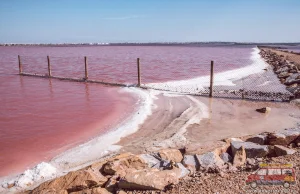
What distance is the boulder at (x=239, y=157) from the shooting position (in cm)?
572

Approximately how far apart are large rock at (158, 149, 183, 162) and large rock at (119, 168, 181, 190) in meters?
1.22

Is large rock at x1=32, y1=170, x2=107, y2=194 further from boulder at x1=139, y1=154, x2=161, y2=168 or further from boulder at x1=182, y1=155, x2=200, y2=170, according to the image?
boulder at x1=182, y1=155, x2=200, y2=170

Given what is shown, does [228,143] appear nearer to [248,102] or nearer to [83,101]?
[248,102]

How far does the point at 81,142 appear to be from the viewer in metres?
8.80

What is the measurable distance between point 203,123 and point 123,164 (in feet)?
15.5

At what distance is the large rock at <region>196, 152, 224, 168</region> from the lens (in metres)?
5.53

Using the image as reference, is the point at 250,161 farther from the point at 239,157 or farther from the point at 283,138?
the point at 283,138

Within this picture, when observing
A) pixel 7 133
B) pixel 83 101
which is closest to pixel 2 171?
pixel 7 133

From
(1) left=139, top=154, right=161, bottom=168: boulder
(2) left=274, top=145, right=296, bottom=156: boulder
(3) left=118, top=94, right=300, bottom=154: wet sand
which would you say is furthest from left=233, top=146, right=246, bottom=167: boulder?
(1) left=139, top=154, right=161, bottom=168: boulder

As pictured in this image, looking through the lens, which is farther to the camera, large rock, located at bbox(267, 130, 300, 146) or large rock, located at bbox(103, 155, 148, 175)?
large rock, located at bbox(267, 130, 300, 146)

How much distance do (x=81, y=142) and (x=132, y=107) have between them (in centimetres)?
437

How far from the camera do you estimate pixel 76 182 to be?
538 cm

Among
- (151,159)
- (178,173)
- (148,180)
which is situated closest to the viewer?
(148,180)

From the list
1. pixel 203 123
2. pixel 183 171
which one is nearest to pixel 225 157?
pixel 183 171
